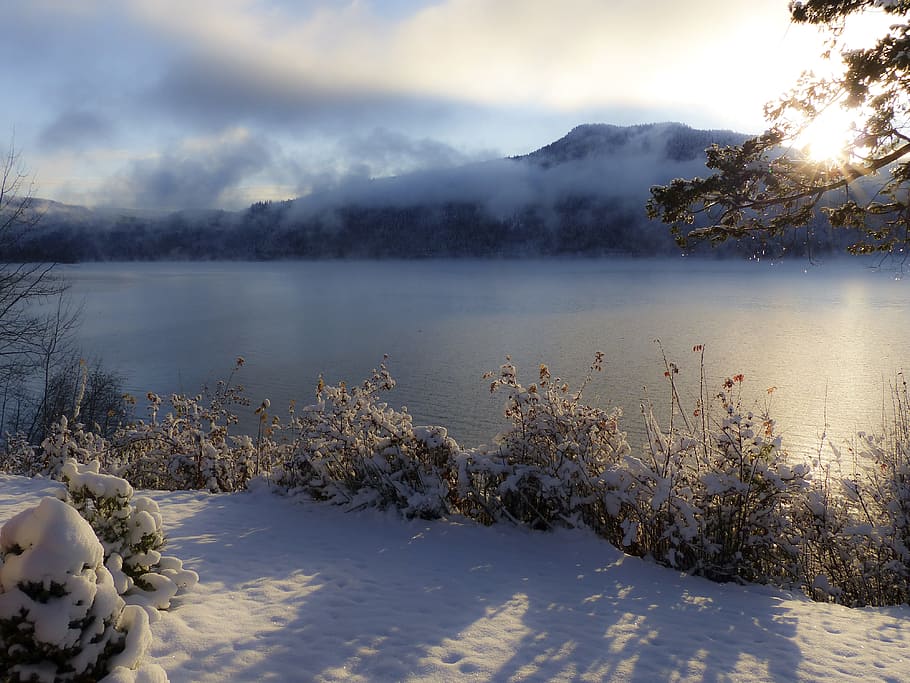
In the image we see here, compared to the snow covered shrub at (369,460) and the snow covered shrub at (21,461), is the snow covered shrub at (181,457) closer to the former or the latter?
the snow covered shrub at (21,461)

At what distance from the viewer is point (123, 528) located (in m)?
4.05

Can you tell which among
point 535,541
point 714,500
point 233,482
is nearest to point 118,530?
point 535,541

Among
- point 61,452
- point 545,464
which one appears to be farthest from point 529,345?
point 545,464

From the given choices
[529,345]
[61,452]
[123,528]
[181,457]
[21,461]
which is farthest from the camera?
[529,345]

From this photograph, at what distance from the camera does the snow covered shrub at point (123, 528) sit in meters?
3.97

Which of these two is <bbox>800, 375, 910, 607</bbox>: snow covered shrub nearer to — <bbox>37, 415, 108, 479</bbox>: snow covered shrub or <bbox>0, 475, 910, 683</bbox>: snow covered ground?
<bbox>0, 475, 910, 683</bbox>: snow covered ground

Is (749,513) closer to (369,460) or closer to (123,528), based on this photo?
(369,460)

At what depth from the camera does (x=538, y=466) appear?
7.24 metres

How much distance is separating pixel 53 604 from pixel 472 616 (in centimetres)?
301

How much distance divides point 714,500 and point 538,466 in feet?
6.57

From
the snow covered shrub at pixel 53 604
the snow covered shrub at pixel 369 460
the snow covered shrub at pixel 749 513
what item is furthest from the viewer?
the snow covered shrub at pixel 369 460

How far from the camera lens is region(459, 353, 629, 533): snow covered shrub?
22.9ft

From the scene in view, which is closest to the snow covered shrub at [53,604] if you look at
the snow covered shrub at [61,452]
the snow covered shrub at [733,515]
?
the snow covered shrub at [733,515]

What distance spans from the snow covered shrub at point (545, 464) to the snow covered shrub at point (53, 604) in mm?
4771
